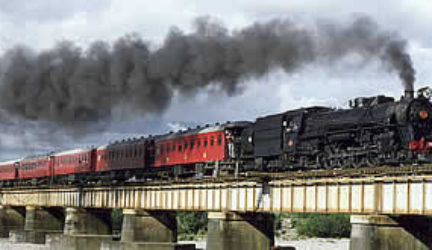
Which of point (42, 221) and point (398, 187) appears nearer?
point (398, 187)

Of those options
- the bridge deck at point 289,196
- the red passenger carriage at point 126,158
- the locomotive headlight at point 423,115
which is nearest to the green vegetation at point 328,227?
the red passenger carriage at point 126,158

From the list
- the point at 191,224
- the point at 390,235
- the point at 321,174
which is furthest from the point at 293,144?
the point at 191,224

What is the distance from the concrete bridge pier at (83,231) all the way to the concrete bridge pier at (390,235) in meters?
33.1

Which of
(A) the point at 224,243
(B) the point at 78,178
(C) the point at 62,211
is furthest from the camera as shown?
(C) the point at 62,211

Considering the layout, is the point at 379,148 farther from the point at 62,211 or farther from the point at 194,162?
the point at 62,211

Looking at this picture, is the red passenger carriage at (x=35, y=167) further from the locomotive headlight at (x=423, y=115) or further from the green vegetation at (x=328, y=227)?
the locomotive headlight at (x=423, y=115)

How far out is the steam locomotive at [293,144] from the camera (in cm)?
3209

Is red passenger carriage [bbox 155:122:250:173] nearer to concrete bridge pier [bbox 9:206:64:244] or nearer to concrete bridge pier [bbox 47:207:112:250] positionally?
concrete bridge pier [bbox 47:207:112:250]

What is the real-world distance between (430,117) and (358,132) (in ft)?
11.3

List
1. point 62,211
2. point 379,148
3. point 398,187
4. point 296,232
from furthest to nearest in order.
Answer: point 296,232
point 62,211
point 379,148
point 398,187

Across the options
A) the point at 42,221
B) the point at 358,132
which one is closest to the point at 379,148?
the point at 358,132

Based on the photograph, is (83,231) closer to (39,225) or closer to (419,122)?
(39,225)

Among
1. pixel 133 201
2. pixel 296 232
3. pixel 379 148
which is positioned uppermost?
pixel 379 148

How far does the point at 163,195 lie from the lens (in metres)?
45.6
